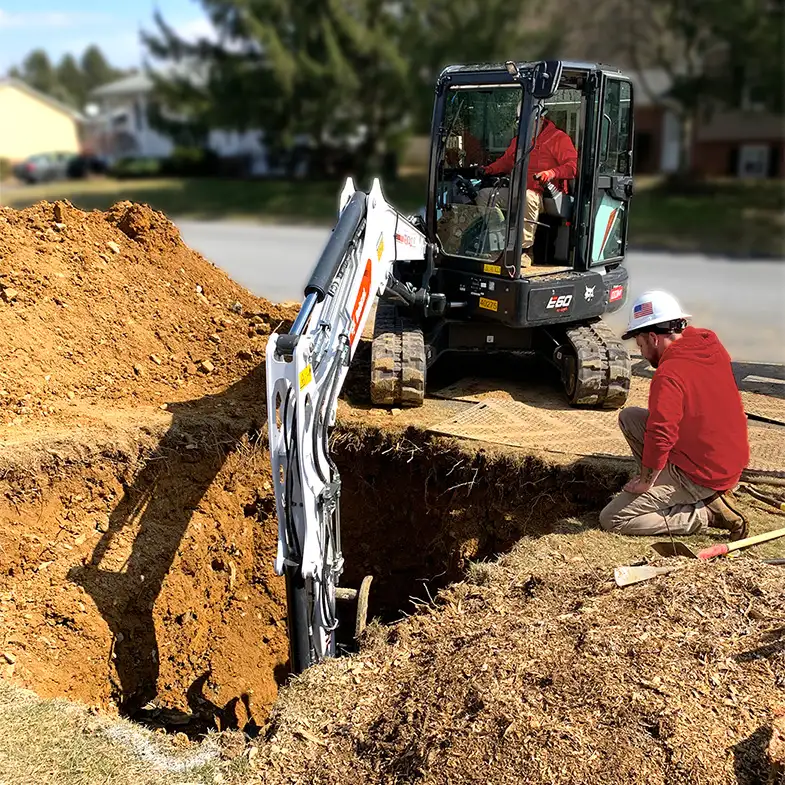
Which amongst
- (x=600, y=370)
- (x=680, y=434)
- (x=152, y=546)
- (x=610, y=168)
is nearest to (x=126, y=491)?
(x=152, y=546)

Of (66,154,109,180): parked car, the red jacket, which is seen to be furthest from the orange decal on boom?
(66,154,109,180): parked car

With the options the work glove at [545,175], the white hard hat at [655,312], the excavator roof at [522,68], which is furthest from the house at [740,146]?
the white hard hat at [655,312]

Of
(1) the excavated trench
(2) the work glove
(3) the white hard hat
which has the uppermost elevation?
(2) the work glove

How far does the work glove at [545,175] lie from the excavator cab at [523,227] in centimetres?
8

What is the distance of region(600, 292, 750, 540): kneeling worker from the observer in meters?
5.25

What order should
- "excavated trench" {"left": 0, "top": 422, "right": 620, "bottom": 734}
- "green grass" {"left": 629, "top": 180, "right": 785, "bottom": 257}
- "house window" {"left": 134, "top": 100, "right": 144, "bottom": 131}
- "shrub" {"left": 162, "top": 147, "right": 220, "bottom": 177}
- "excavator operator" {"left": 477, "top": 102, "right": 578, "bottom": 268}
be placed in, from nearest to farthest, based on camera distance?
"excavated trench" {"left": 0, "top": 422, "right": 620, "bottom": 734} < "excavator operator" {"left": 477, "top": 102, "right": 578, "bottom": 268} < "green grass" {"left": 629, "top": 180, "right": 785, "bottom": 257} < "shrub" {"left": 162, "top": 147, "right": 220, "bottom": 177} < "house window" {"left": 134, "top": 100, "right": 144, "bottom": 131}

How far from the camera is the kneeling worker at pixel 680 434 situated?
5.25m

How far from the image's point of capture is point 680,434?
5.47 metres

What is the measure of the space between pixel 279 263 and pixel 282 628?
1370 cm

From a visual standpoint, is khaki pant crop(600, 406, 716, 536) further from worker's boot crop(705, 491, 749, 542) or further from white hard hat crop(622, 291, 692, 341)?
white hard hat crop(622, 291, 692, 341)

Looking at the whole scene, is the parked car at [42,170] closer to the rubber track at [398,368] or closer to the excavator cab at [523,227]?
the excavator cab at [523,227]

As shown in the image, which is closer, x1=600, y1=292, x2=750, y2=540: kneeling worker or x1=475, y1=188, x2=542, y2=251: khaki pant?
x1=600, y1=292, x2=750, y2=540: kneeling worker

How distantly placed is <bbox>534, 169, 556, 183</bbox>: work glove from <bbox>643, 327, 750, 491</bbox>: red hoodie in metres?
2.17

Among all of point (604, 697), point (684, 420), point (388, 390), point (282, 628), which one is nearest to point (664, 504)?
point (684, 420)
